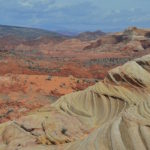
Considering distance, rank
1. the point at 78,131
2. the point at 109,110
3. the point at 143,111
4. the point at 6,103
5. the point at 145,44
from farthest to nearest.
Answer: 1. the point at 145,44
2. the point at 6,103
3. the point at 109,110
4. the point at 78,131
5. the point at 143,111

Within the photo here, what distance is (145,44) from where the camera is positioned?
2881 inches

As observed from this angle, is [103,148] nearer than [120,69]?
Yes

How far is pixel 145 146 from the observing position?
7203 mm

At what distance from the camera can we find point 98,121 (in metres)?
13.2

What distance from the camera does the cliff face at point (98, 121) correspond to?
7727mm

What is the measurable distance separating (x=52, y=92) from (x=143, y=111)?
64.5 feet

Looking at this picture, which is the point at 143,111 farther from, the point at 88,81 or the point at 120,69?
the point at 88,81

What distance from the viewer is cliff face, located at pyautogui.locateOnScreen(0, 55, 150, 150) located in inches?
304

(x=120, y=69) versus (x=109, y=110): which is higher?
(x=120, y=69)

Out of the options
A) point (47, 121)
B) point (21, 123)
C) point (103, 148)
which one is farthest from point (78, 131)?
point (103, 148)

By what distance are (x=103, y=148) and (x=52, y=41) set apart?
4062 inches

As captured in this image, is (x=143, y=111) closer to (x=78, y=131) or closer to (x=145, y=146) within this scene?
(x=145, y=146)

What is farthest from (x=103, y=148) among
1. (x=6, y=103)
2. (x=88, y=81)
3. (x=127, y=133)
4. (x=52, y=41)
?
(x=52, y=41)

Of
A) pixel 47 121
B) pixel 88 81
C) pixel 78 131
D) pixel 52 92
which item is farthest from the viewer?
pixel 88 81
